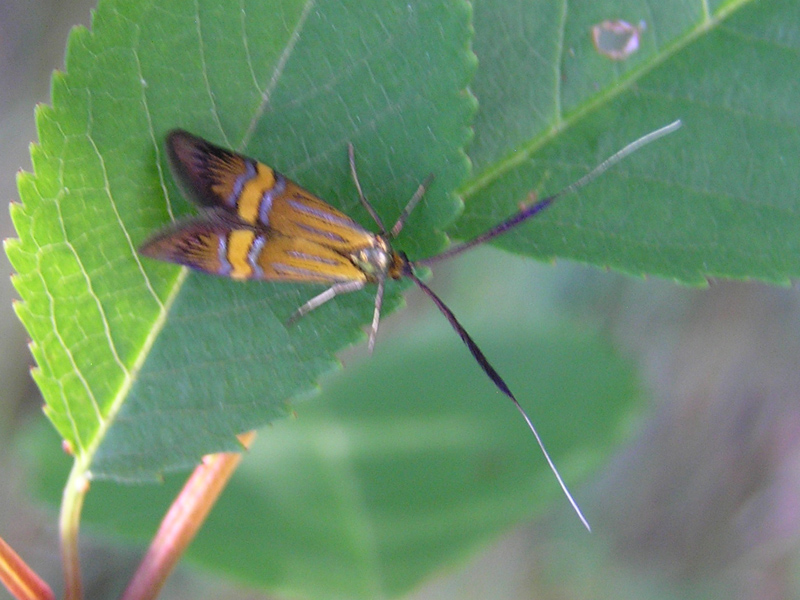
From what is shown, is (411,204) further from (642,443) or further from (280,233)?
(642,443)

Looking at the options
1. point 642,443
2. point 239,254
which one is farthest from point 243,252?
point 642,443

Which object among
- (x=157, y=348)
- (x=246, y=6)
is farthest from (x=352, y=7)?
(x=157, y=348)

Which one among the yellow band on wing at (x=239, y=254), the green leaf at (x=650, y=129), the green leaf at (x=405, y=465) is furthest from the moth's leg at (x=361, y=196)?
the green leaf at (x=405, y=465)

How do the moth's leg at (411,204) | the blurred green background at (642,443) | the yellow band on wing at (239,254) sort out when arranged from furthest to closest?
1. the blurred green background at (642,443)
2. the yellow band on wing at (239,254)
3. the moth's leg at (411,204)

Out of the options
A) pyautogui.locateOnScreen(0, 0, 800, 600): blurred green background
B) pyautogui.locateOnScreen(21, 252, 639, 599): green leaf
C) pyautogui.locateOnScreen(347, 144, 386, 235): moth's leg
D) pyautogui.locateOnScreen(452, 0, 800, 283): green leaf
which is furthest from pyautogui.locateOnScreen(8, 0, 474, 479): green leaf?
pyautogui.locateOnScreen(0, 0, 800, 600): blurred green background

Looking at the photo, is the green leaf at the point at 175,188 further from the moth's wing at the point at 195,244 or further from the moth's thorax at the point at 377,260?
the moth's thorax at the point at 377,260

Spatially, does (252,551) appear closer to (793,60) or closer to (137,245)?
(137,245)
